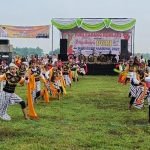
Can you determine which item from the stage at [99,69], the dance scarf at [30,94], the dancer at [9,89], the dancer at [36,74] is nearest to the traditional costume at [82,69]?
the stage at [99,69]

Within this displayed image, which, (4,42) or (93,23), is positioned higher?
(93,23)

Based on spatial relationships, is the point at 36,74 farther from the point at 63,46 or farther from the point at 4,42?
the point at 63,46

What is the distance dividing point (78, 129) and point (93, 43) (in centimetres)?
2037

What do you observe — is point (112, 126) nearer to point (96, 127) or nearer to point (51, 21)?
point (96, 127)

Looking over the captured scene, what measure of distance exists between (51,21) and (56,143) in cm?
2100

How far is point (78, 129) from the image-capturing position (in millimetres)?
6621

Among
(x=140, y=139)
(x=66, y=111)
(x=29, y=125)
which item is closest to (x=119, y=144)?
(x=140, y=139)

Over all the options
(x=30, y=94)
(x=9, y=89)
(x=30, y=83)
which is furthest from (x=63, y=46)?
(x=9, y=89)

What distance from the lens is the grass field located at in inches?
217

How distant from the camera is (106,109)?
906cm

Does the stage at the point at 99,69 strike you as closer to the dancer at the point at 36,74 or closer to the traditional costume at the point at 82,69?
the traditional costume at the point at 82,69

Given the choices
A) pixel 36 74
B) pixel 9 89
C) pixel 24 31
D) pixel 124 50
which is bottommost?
pixel 9 89

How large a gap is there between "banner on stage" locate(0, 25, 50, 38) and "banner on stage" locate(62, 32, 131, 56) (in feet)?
5.74

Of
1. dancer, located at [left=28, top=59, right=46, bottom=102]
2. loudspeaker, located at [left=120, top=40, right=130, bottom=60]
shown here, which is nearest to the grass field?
dancer, located at [left=28, top=59, right=46, bottom=102]
